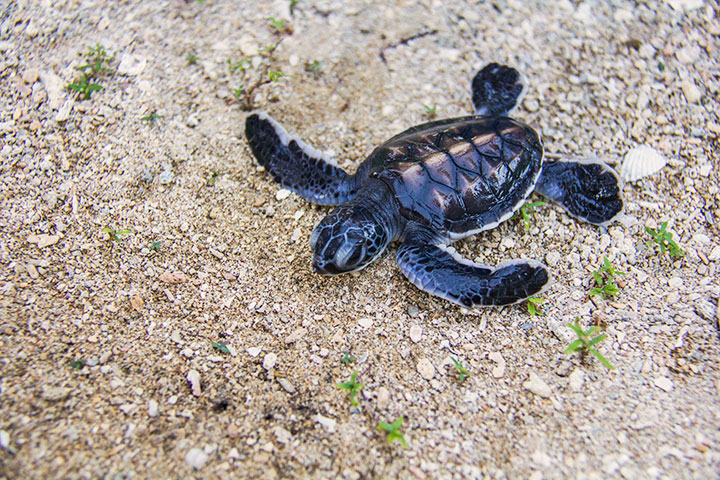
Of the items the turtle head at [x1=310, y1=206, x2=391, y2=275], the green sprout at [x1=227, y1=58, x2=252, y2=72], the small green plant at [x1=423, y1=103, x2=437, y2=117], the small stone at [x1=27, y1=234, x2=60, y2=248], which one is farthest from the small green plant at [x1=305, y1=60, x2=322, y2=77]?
the small stone at [x1=27, y1=234, x2=60, y2=248]

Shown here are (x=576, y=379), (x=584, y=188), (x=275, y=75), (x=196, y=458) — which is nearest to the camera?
(x=196, y=458)

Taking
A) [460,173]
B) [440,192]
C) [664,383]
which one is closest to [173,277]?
[440,192]

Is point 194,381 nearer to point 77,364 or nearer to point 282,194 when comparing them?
point 77,364

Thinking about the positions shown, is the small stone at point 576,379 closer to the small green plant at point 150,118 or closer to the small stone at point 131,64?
the small green plant at point 150,118

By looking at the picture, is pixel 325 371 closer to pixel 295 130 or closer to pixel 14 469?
pixel 14 469

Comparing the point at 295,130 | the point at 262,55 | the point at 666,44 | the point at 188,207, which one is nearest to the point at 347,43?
the point at 262,55

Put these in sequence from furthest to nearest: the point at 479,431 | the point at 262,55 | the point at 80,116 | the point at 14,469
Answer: the point at 262,55 < the point at 80,116 < the point at 479,431 < the point at 14,469

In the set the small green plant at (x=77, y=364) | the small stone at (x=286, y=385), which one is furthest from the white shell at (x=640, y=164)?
the small green plant at (x=77, y=364)
